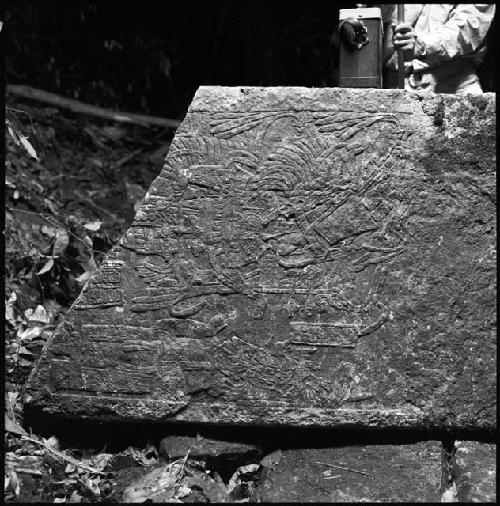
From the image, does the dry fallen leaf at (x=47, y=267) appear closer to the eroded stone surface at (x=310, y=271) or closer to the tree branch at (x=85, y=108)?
the eroded stone surface at (x=310, y=271)

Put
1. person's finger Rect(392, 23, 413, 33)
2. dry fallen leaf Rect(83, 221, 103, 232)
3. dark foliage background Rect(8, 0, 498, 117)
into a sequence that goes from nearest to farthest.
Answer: person's finger Rect(392, 23, 413, 33) < dry fallen leaf Rect(83, 221, 103, 232) < dark foliage background Rect(8, 0, 498, 117)

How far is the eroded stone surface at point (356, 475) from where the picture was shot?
268cm

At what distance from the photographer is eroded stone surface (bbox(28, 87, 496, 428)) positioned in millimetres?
2869

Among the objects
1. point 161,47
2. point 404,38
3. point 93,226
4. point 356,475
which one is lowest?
point 356,475

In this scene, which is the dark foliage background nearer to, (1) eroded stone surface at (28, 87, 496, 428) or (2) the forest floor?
(2) the forest floor

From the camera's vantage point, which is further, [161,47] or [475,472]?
[161,47]

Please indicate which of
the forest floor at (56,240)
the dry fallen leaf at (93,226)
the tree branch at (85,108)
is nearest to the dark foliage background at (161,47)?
the tree branch at (85,108)

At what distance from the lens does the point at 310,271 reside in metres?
2.89

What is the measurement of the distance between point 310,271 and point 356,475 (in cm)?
64

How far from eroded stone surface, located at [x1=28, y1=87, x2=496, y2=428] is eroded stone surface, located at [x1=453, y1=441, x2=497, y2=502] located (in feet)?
0.26

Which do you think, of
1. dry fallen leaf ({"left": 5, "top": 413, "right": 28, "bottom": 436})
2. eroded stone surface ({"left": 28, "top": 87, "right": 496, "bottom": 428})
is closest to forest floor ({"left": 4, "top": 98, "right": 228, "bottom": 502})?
Result: dry fallen leaf ({"left": 5, "top": 413, "right": 28, "bottom": 436})

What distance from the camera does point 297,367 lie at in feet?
9.52

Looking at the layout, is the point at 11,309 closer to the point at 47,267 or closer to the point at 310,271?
the point at 47,267

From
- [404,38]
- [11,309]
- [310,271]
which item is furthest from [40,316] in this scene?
[404,38]
